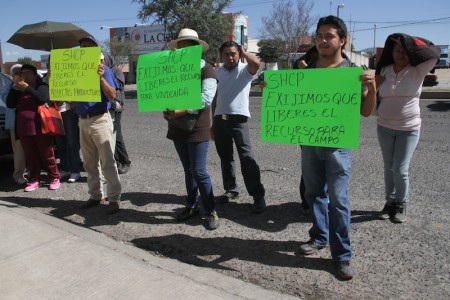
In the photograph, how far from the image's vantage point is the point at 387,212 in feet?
13.3

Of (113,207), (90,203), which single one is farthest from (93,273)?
(90,203)

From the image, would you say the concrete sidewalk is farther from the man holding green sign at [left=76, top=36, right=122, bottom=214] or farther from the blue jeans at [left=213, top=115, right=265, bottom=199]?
the blue jeans at [left=213, top=115, right=265, bottom=199]

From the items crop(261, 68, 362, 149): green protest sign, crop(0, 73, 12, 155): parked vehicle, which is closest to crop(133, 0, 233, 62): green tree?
crop(0, 73, 12, 155): parked vehicle

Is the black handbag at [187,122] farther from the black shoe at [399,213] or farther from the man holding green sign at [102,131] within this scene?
the black shoe at [399,213]

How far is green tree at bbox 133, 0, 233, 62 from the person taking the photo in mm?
22797

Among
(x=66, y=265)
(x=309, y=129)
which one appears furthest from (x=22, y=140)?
(x=309, y=129)

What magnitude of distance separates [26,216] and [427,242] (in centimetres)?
408

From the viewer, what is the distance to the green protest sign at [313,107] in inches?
113

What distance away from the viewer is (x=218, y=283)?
2965 millimetres

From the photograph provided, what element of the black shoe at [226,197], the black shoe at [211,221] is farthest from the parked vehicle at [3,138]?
the black shoe at [211,221]

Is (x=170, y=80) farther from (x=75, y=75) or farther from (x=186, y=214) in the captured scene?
(x=186, y=214)

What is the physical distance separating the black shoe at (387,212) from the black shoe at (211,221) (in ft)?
5.43

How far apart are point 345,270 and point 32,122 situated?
4371 mm

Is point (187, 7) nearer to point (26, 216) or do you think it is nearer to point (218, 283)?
point (26, 216)
